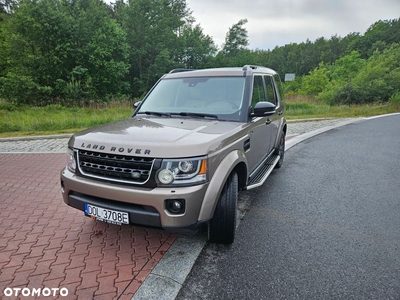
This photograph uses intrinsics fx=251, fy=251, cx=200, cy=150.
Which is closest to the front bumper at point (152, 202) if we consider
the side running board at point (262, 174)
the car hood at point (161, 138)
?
the car hood at point (161, 138)

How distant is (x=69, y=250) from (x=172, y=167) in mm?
1598

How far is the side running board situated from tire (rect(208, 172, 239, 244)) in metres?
0.64

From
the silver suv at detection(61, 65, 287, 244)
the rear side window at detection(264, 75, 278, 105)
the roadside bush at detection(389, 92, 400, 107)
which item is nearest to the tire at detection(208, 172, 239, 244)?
the silver suv at detection(61, 65, 287, 244)

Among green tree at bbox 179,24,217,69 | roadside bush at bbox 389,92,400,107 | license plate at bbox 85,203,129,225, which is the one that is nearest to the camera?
license plate at bbox 85,203,129,225

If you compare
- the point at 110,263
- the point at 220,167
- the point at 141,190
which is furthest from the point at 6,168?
the point at 220,167

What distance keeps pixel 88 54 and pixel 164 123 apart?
25.8 m

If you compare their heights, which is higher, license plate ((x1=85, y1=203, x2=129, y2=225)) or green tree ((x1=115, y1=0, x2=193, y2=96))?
green tree ((x1=115, y1=0, x2=193, y2=96))

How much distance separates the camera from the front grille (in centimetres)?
219

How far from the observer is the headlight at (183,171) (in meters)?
2.15

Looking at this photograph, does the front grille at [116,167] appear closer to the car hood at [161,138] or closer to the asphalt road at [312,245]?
the car hood at [161,138]

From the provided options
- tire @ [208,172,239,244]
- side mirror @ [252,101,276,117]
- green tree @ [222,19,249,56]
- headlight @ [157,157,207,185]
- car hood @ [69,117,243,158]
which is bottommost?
tire @ [208,172,239,244]

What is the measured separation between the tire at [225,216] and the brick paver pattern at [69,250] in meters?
0.58

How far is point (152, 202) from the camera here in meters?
2.14

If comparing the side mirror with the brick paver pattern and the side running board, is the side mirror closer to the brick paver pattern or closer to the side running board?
the side running board
